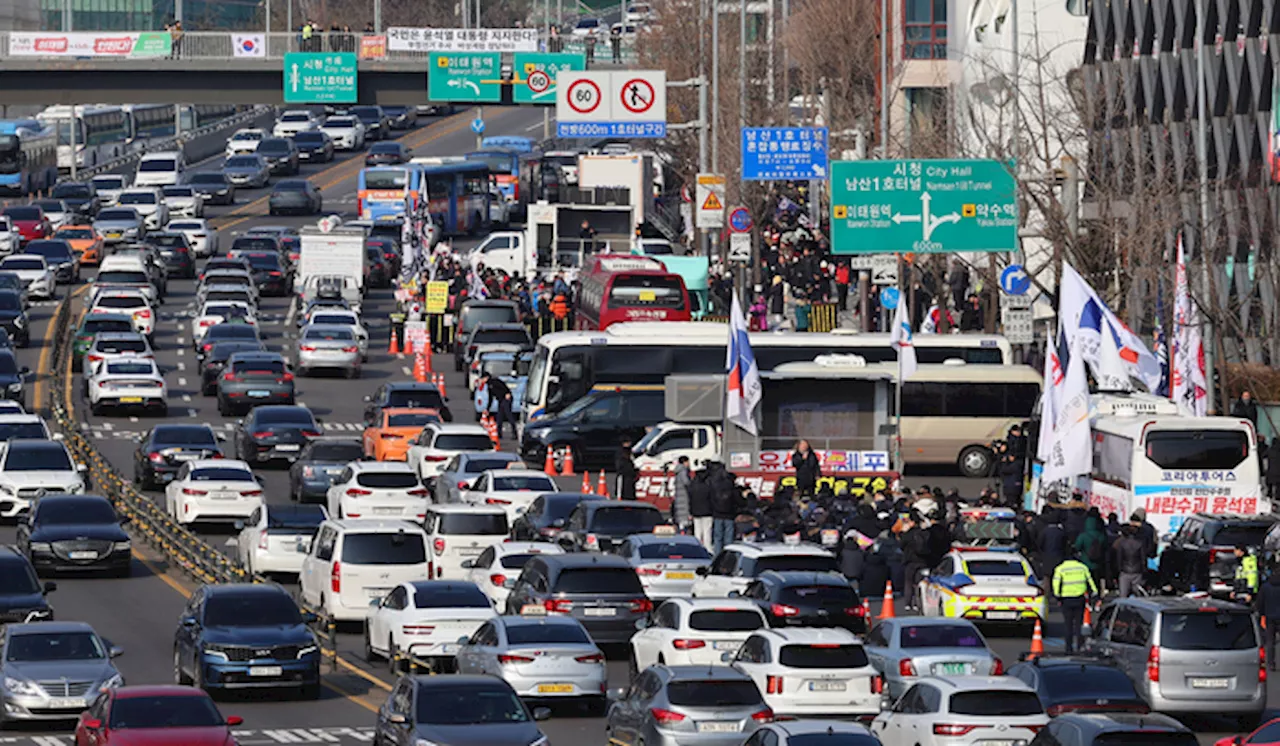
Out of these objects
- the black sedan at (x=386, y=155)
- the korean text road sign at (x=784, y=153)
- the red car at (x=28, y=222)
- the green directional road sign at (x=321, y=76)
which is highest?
the green directional road sign at (x=321, y=76)

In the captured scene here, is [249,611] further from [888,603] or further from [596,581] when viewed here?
[888,603]

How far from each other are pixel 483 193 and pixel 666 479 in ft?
179

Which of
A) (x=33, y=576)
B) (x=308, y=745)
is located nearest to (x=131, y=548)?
(x=33, y=576)

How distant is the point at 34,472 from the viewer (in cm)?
4197

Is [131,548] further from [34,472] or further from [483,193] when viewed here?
[483,193]

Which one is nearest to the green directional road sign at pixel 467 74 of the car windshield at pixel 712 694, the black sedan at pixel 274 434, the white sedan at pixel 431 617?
the black sedan at pixel 274 434

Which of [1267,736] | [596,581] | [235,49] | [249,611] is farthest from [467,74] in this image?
[1267,736]

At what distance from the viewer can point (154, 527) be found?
40625 mm

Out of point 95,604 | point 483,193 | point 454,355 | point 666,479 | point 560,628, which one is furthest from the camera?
point 483,193

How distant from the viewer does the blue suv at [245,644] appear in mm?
27516

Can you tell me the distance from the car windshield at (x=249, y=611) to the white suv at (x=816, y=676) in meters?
6.03

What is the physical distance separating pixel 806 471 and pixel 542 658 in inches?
600

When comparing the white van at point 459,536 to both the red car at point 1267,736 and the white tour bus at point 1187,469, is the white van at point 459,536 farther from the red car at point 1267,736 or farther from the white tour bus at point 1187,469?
the red car at point 1267,736

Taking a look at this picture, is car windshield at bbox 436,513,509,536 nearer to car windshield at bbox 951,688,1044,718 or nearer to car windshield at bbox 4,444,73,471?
car windshield at bbox 4,444,73,471
